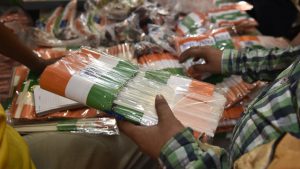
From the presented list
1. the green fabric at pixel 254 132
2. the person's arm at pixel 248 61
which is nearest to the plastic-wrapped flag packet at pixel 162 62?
the person's arm at pixel 248 61

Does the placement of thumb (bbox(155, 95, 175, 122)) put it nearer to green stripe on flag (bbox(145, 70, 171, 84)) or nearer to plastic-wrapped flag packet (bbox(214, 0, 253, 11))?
green stripe on flag (bbox(145, 70, 171, 84))

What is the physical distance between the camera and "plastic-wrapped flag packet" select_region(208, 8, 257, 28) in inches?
56.8

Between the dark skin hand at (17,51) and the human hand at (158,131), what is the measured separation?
47 centimetres

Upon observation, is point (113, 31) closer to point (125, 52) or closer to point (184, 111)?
point (125, 52)

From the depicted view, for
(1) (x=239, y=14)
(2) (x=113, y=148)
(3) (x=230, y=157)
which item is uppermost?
(1) (x=239, y=14)

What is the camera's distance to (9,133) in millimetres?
808

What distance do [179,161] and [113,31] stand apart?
32.7 inches

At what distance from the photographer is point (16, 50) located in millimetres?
1081

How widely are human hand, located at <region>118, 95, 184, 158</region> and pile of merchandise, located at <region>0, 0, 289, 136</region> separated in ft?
0.16

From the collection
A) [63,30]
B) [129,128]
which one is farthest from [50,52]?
[129,128]

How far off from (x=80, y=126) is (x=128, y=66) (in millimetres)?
237

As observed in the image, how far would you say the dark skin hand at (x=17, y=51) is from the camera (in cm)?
103

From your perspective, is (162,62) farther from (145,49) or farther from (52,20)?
(52,20)

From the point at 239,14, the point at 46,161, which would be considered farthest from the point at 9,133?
the point at 239,14
